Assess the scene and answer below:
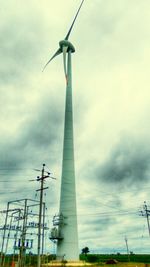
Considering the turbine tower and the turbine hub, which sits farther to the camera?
the turbine hub

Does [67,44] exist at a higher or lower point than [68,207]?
higher

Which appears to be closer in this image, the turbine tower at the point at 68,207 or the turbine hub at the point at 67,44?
the turbine tower at the point at 68,207

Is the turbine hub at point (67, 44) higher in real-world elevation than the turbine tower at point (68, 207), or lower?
higher

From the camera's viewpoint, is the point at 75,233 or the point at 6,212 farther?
the point at 75,233

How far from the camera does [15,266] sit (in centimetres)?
5828

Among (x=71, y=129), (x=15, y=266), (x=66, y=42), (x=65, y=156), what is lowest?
(x=15, y=266)

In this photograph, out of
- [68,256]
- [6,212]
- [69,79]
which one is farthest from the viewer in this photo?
[69,79]

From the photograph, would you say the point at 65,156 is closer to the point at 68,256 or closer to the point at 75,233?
the point at 75,233

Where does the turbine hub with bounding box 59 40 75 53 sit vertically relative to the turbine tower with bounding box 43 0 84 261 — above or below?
above

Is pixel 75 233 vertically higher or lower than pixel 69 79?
lower

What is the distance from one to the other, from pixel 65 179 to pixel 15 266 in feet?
67.7

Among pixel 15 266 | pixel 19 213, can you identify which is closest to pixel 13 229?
pixel 19 213

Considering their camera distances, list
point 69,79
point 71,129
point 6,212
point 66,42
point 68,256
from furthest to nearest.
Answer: point 66,42
point 69,79
point 71,129
point 68,256
point 6,212

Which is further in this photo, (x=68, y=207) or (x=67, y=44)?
(x=67, y=44)
